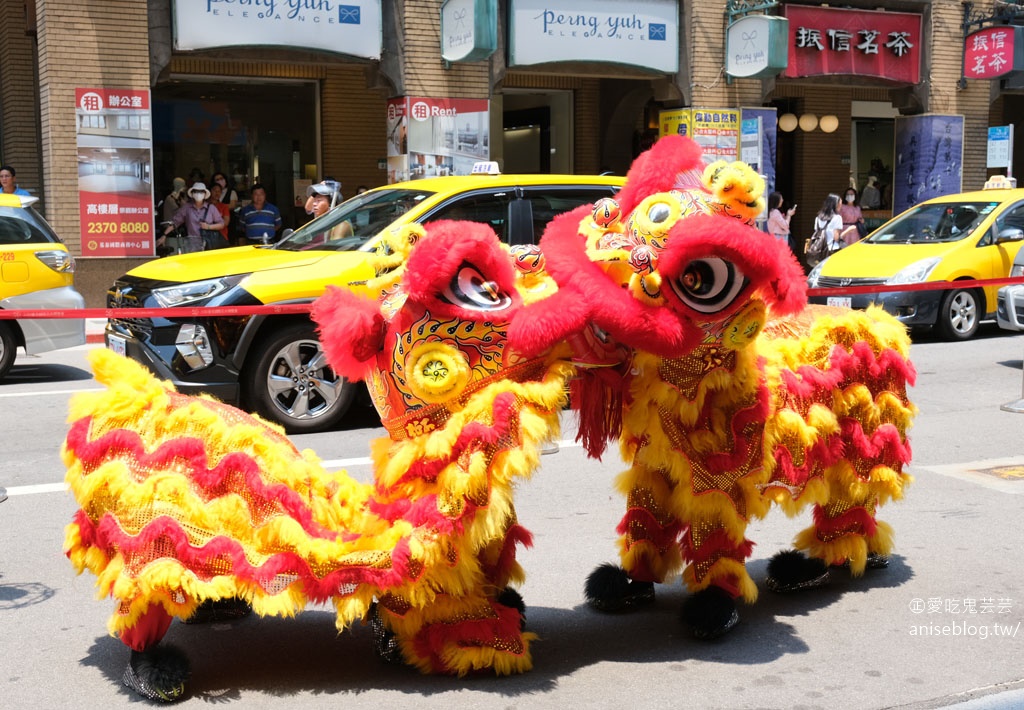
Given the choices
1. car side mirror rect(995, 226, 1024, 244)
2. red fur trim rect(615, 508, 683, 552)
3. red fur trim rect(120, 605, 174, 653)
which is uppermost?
car side mirror rect(995, 226, 1024, 244)

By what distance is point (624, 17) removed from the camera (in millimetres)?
18406

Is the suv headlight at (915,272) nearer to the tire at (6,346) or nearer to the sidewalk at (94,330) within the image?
the tire at (6,346)

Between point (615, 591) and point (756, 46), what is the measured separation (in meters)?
15.6

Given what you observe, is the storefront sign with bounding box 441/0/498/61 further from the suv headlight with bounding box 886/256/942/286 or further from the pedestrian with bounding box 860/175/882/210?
the pedestrian with bounding box 860/175/882/210

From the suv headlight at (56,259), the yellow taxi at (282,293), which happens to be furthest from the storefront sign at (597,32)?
the yellow taxi at (282,293)

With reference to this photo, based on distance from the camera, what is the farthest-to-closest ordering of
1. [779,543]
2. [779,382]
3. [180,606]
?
[779,543] → [779,382] → [180,606]

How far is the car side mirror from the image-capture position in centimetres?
1377

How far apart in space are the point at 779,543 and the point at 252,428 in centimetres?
Result: 299

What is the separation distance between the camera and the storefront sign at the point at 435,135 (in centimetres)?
1709

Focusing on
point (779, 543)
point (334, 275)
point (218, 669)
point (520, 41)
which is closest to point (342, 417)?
point (334, 275)

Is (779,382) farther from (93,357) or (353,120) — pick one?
(353,120)

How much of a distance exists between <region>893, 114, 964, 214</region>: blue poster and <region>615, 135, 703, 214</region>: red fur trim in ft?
61.5

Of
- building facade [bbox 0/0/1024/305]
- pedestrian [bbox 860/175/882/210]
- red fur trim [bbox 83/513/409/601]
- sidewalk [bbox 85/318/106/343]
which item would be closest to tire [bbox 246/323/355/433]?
red fur trim [bbox 83/513/409/601]

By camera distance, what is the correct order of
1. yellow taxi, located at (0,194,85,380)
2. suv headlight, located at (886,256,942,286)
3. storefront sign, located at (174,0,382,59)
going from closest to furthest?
yellow taxi, located at (0,194,85,380) < suv headlight, located at (886,256,942,286) < storefront sign, located at (174,0,382,59)
